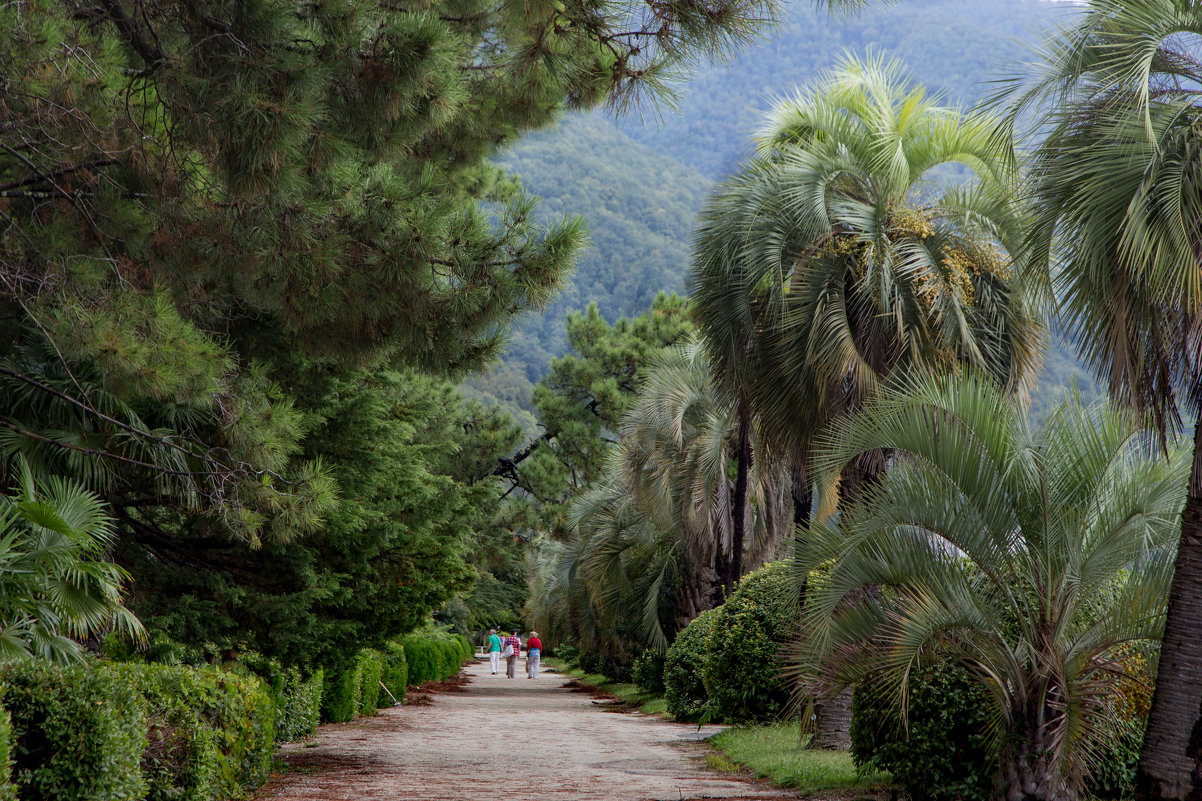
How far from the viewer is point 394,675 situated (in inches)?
848

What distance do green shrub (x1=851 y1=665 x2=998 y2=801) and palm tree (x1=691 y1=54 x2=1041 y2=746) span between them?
3740 mm

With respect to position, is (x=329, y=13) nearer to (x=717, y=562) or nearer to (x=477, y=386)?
(x=717, y=562)

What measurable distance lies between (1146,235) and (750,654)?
10.1 metres

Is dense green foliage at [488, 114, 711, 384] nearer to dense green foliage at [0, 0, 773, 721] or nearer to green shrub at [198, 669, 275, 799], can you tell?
dense green foliage at [0, 0, 773, 721]

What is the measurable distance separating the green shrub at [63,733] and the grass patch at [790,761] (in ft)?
19.5

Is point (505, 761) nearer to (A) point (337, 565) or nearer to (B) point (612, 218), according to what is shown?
(A) point (337, 565)

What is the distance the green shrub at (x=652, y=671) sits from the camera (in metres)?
23.9

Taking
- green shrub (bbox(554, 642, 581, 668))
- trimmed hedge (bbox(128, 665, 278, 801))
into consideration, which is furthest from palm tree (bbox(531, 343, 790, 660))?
green shrub (bbox(554, 642, 581, 668))

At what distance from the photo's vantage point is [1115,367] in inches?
254

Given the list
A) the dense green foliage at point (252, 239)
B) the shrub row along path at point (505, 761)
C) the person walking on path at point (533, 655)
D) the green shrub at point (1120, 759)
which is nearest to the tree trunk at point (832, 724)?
the shrub row along path at point (505, 761)

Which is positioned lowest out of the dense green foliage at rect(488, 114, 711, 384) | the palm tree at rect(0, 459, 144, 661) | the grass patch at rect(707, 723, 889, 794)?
the grass patch at rect(707, 723, 889, 794)

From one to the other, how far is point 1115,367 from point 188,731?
22.1 feet

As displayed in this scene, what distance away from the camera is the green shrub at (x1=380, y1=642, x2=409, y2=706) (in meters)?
20.8

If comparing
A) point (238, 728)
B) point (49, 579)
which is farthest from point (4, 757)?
point (238, 728)
